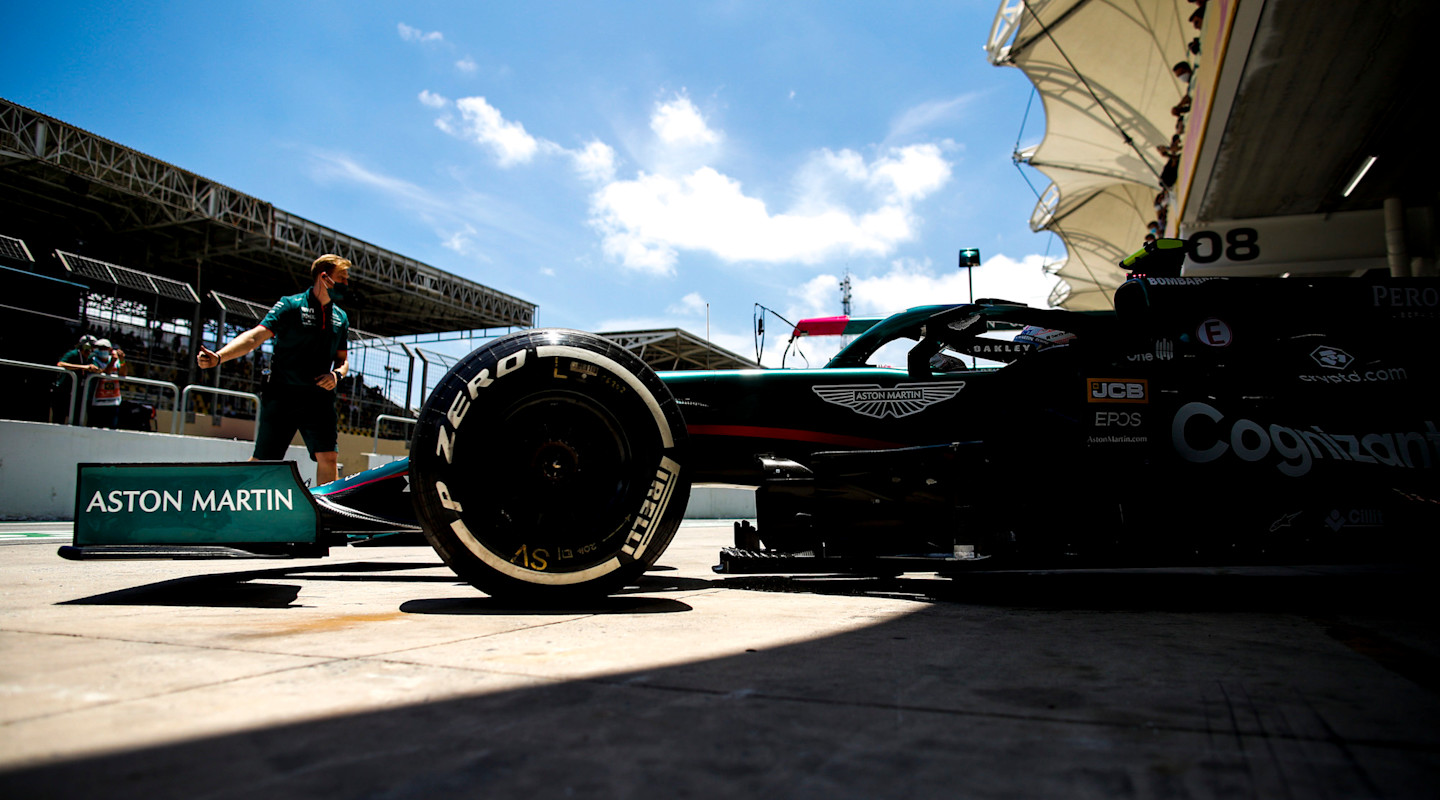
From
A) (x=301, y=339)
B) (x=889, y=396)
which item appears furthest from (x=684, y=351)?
(x=889, y=396)

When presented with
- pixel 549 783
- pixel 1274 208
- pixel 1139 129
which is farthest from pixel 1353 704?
pixel 1139 129

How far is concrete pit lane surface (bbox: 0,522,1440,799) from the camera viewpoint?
1.09 meters

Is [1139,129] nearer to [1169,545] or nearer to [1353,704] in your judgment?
[1169,545]

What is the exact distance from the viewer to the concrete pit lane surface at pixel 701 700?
1089 mm

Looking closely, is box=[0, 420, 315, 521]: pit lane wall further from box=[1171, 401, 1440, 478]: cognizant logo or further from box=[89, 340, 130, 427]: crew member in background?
box=[1171, 401, 1440, 478]: cognizant logo

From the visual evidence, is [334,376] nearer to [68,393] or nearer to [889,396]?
[889,396]

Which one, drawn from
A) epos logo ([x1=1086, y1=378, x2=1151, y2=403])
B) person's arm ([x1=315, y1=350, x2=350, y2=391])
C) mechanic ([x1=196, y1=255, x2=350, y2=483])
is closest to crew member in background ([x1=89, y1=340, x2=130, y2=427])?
person's arm ([x1=315, y1=350, x2=350, y2=391])

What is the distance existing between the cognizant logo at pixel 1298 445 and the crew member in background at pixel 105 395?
37.1ft

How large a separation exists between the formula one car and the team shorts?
671mm

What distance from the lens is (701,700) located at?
4.91 feet

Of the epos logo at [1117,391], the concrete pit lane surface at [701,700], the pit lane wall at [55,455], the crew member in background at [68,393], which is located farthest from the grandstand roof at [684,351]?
the concrete pit lane surface at [701,700]

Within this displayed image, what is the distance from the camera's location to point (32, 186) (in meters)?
21.6

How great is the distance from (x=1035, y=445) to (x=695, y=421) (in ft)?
5.14

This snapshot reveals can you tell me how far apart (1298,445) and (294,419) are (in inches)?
192
